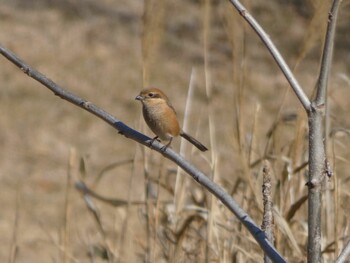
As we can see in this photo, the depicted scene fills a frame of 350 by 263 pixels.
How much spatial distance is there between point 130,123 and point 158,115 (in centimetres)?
479

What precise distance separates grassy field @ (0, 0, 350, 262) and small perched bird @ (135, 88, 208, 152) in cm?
10

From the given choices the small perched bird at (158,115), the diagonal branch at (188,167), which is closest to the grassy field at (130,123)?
the small perched bird at (158,115)

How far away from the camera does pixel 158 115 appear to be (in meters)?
2.39

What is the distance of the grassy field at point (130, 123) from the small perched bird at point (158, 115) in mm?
97

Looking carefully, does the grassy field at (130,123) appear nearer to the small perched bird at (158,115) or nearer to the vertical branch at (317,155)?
the small perched bird at (158,115)

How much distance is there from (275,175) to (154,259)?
46 cm

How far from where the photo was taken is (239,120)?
7.91 feet

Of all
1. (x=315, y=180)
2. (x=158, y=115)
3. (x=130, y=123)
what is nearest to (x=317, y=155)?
(x=315, y=180)

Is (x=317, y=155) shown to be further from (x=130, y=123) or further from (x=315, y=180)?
(x=130, y=123)

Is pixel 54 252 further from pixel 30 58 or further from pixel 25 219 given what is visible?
pixel 30 58

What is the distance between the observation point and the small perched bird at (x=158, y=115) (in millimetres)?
2373

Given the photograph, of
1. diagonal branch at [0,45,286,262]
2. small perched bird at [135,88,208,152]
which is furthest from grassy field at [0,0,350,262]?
diagonal branch at [0,45,286,262]

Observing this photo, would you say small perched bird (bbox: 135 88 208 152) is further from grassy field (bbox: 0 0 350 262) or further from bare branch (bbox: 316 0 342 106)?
bare branch (bbox: 316 0 342 106)

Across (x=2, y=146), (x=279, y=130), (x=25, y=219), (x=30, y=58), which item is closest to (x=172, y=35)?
(x=30, y=58)
